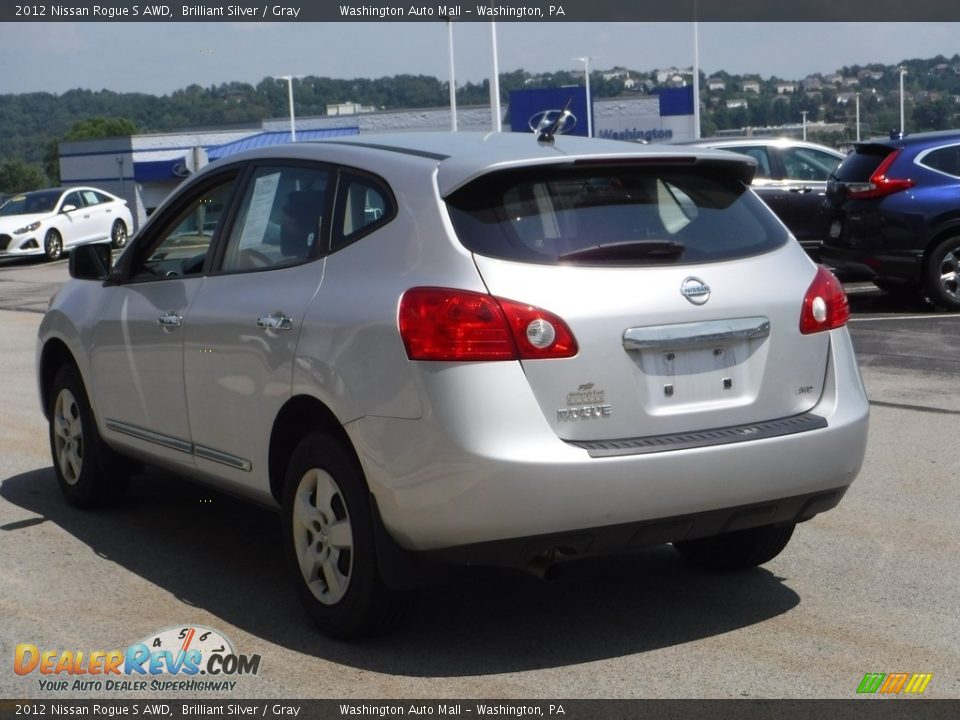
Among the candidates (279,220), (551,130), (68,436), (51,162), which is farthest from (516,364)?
(51,162)

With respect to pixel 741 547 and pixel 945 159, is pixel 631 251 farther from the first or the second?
pixel 945 159

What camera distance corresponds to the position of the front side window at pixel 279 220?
5133 mm

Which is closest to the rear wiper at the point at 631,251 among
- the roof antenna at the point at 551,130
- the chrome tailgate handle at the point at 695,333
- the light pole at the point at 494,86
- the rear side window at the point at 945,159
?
the chrome tailgate handle at the point at 695,333

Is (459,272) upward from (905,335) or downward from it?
upward

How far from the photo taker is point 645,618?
4.99 metres

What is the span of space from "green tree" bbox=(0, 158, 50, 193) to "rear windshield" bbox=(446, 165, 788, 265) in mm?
105106

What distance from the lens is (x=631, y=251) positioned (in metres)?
4.52

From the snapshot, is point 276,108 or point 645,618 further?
point 276,108

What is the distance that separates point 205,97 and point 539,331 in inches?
3558

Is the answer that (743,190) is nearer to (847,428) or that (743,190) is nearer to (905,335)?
(847,428)

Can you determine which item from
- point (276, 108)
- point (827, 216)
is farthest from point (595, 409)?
point (276, 108)

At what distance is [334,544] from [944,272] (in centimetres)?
1042

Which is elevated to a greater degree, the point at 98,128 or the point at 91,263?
the point at 98,128

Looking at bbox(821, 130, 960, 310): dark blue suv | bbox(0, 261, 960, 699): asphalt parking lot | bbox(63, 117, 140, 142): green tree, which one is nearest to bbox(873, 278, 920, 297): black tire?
bbox(821, 130, 960, 310): dark blue suv
